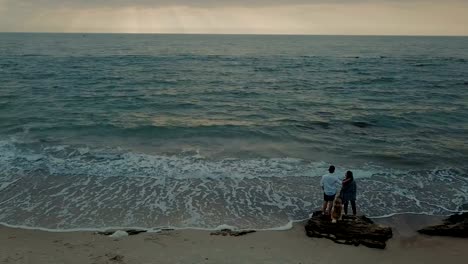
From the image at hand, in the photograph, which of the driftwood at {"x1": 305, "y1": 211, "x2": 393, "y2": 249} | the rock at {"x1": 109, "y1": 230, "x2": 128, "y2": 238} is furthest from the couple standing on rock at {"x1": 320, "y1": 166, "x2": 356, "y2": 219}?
the rock at {"x1": 109, "y1": 230, "x2": 128, "y2": 238}

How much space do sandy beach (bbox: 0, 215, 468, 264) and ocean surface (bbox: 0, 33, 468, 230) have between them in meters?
0.91

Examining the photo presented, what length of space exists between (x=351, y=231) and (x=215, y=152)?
9.32 m

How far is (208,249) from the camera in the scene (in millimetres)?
10297

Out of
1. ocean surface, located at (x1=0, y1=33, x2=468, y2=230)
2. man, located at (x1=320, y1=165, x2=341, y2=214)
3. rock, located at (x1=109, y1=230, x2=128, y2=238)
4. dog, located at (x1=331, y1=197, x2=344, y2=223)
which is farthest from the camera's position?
ocean surface, located at (x1=0, y1=33, x2=468, y2=230)

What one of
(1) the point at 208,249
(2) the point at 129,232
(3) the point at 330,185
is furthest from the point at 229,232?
(3) the point at 330,185

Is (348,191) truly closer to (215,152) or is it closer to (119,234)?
(119,234)

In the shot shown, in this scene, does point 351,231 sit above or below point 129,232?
above

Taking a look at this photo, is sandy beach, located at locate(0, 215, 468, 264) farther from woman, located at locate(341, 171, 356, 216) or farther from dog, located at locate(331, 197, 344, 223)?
woman, located at locate(341, 171, 356, 216)

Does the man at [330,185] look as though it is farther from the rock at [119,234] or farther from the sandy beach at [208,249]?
the rock at [119,234]

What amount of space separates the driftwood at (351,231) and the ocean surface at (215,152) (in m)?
1.24

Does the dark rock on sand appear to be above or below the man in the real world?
below

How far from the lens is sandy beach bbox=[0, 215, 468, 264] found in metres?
9.77

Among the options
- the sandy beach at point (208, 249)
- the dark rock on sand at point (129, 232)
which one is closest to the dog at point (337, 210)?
the sandy beach at point (208, 249)

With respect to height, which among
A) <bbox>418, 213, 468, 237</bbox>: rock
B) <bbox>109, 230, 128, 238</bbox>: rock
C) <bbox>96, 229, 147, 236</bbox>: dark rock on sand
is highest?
<bbox>418, 213, 468, 237</bbox>: rock
